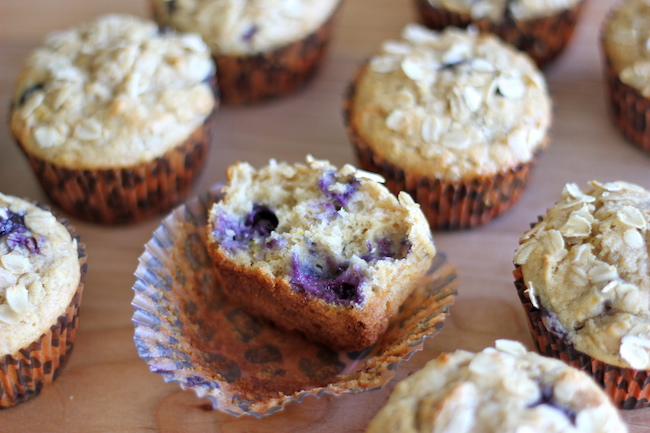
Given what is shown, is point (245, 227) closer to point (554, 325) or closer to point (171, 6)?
point (554, 325)

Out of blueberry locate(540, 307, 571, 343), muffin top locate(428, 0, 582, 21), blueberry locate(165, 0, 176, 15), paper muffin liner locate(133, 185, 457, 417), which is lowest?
paper muffin liner locate(133, 185, 457, 417)

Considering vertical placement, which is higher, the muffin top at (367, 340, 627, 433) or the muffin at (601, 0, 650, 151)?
the muffin at (601, 0, 650, 151)

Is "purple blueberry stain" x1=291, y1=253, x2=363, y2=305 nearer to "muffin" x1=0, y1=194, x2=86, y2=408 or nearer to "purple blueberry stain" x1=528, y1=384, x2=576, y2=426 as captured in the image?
"purple blueberry stain" x1=528, y1=384, x2=576, y2=426

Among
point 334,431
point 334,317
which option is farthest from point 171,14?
point 334,431

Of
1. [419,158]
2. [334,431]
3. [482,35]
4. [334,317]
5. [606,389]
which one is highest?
[482,35]

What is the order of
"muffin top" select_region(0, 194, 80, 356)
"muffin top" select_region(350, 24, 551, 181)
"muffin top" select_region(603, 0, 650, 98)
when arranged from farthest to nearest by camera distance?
"muffin top" select_region(603, 0, 650, 98), "muffin top" select_region(350, 24, 551, 181), "muffin top" select_region(0, 194, 80, 356)

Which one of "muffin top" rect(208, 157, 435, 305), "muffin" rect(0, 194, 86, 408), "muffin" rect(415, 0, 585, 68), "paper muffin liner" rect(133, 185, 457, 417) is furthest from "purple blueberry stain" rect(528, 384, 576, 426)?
"muffin" rect(415, 0, 585, 68)

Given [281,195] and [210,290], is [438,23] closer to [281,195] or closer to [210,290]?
[281,195]
